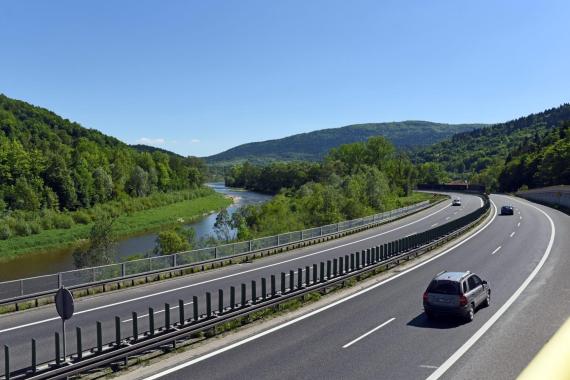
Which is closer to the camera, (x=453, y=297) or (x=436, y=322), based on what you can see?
(x=453, y=297)

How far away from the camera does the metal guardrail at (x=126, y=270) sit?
21.0 m

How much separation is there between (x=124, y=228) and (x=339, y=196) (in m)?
39.4

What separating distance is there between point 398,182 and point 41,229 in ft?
301

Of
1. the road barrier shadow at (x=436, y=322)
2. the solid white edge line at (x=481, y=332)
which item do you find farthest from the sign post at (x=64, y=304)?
the road barrier shadow at (x=436, y=322)

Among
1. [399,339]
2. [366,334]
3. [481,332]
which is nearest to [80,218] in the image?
[366,334]

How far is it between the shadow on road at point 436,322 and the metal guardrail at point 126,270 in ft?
46.8

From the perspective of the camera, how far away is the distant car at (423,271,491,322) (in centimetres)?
1728

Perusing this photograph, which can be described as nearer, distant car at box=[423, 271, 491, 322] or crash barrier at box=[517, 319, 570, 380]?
crash barrier at box=[517, 319, 570, 380]

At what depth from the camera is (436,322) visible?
57.9 feet

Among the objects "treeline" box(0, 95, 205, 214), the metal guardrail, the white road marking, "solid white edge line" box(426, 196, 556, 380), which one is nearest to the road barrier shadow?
the white road marking

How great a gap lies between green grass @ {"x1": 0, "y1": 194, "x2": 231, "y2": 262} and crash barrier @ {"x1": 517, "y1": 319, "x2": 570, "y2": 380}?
68446 millimetres

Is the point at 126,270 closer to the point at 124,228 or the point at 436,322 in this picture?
the point at 436,322

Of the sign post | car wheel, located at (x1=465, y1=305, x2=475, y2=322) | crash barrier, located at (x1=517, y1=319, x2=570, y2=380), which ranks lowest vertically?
car wheel, located at (x1=465, y1=305, x2=475, y2=322)

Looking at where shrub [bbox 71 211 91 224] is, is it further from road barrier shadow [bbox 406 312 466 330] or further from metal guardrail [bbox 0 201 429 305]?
road barrier shadow [bbox 406 312 466 330]
